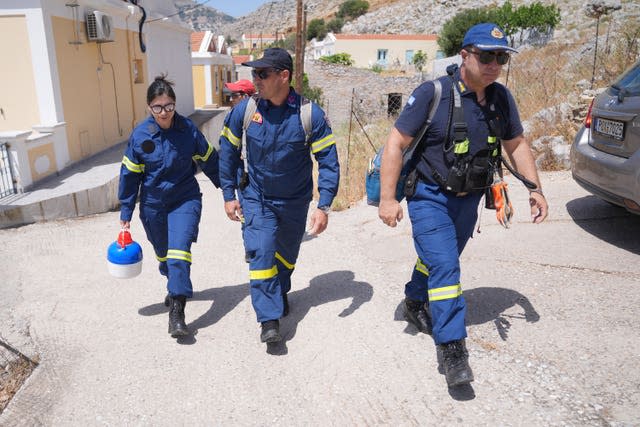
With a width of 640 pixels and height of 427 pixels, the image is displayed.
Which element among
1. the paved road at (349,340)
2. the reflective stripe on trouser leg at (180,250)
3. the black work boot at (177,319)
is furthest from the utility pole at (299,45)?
the black work boot at (177,319)

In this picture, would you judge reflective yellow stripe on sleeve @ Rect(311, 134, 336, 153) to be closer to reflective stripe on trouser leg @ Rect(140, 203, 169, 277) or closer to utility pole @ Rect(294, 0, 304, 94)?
reflective stripe on trouser leg @ Rect(140, 203, 169, 277)

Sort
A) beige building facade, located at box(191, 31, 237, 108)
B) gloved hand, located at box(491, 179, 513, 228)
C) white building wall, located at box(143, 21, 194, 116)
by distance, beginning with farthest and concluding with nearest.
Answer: beige building facade, located at box(191, 31, 237, 108) < white building wall, located at box(143, 21, 194, 116) < gloved hand, located at box(491, 179, 513, 228)

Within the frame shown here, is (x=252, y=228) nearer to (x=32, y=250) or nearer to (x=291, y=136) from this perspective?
(x=291, y=136)

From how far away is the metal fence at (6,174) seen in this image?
287 inches

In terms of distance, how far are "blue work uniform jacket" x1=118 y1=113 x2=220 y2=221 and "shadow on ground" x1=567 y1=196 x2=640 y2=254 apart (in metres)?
3.62

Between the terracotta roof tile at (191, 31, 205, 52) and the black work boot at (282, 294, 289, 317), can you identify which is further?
the terracotta roof tile at (191, 31, 205, 52)

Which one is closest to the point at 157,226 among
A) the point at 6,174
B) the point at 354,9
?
the point at 6,174

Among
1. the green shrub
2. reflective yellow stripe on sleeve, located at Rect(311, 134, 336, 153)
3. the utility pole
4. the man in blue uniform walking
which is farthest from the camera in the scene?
the green shrub

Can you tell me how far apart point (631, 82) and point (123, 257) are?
4.41 metres

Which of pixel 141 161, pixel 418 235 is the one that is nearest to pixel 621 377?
pixel 418 235

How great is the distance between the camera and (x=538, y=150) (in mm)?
7508

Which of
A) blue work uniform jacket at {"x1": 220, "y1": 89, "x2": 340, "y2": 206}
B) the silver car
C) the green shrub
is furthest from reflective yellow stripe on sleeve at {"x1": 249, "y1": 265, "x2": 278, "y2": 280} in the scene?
the green shrub

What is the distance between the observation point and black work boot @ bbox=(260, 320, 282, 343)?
10.8ft

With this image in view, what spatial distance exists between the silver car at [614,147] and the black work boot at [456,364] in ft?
7.44
